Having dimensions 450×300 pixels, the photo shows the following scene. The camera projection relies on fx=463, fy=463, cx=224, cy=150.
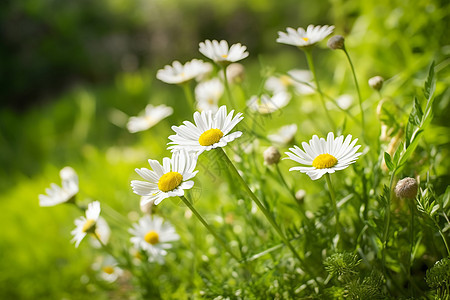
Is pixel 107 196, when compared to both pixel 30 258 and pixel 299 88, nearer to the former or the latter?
pixel 30 258

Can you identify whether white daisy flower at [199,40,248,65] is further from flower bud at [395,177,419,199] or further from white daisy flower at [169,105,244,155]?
flower bud at [395,177,419,199]

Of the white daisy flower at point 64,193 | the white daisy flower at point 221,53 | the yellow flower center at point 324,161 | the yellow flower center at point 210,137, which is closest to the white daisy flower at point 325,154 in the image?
the yellow flower center at point 324,161

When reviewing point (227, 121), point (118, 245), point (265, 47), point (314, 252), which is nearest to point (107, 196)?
point (118, 245)

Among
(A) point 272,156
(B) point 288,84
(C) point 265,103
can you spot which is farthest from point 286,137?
(B) point 288,84

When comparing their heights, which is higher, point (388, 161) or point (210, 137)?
point (210, 137)

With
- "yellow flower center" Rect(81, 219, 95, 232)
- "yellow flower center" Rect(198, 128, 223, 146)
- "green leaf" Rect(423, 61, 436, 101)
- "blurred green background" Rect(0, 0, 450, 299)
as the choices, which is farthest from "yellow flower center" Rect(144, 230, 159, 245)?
"green leaf" Rect(423, 61, 436, 101)

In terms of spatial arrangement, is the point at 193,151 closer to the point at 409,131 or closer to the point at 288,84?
the point at 409,131

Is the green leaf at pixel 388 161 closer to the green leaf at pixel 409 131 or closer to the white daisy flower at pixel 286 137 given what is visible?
the green leaf at pixel 409 131
